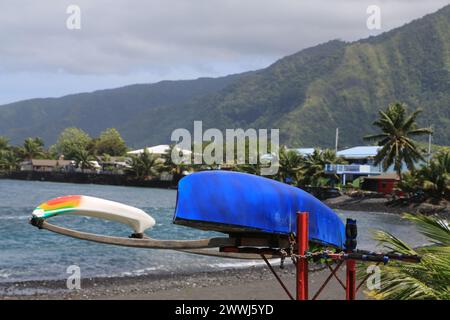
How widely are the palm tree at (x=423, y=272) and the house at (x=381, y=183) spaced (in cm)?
8336

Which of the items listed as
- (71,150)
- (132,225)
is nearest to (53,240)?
(132,225)

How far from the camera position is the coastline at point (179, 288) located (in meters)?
21.1

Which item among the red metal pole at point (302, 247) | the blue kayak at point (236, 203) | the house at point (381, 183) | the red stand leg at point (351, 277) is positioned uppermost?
the blue kayak at point (236, 203)

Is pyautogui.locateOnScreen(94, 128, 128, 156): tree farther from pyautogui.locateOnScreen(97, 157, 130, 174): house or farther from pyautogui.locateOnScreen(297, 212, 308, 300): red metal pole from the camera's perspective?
pyautogui.locateOnScreen(297, 212, 308, 300): red metal pole

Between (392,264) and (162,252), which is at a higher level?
(392,264)

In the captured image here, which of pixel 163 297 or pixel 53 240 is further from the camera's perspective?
pixel 53 240

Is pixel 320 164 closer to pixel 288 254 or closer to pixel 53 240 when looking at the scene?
pixel 53 240

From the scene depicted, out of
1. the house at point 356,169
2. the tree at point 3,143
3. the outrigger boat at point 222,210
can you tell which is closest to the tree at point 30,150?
the tree at point 3,143

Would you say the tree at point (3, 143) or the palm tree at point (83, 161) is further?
the tree at point (3, 143)

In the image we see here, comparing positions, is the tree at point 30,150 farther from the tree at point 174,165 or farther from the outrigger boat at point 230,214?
the outrigger boat at point 230,214

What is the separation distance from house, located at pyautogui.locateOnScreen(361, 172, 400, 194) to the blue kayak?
84.2 m

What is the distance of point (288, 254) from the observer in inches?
258

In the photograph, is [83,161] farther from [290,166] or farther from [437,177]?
[437,177]

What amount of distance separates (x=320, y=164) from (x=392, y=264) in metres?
92.4
